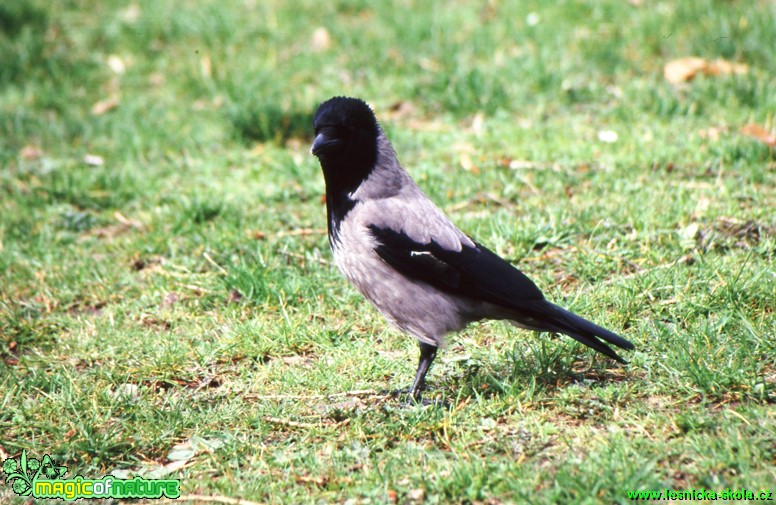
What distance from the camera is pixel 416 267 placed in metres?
3.94

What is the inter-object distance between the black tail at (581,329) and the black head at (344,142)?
3.65ft

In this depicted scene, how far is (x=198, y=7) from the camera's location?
9.50 m

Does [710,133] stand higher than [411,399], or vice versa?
[710,133]

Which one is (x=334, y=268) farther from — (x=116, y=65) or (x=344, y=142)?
(x=116, y=65)

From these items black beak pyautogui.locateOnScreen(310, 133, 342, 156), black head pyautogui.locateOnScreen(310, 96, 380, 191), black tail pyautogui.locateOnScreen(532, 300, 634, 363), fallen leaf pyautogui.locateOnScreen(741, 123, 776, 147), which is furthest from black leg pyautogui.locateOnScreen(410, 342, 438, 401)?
fallen leaf pyautogui.locateOnScreen(741, 123, 776, 147)

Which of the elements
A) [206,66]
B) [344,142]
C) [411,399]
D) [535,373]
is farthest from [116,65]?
[535,373]

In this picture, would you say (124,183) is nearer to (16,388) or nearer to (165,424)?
(16,388)

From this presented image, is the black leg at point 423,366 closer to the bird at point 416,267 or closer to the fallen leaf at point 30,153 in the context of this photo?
the bird at point 416,267

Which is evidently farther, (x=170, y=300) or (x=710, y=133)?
(x=710, y=133)

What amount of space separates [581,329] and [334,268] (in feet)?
6.37

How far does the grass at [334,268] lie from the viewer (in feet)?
11.6

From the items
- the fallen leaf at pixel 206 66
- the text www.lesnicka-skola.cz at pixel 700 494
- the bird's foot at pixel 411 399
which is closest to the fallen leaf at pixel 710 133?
the bird's foot at pixel 411 399

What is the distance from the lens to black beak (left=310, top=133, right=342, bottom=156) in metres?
4.06

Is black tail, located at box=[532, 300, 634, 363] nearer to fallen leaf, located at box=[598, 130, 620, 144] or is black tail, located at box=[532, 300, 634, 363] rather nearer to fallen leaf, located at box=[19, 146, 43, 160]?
fallen leaf, located at box=[598, 130, 620, 144]
